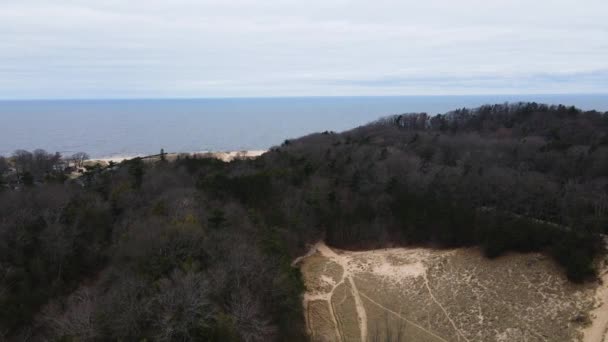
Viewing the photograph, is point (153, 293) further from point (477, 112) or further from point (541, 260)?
point (477, 112)

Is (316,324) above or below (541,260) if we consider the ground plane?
below

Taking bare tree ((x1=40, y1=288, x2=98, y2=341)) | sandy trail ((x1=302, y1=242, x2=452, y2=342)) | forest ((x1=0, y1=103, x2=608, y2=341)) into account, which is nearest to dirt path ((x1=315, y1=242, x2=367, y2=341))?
sandy trail ((x1=302, y1=242, x2=452, y2=342))

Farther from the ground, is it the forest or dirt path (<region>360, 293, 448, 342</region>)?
the forest

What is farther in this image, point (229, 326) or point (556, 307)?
point (556, 307)

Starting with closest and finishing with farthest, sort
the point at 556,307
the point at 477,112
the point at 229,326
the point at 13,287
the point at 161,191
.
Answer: the point at 229,326 < the point at 13,287 < the point at 556,307 < the point at 161,191 < the point at 477,112

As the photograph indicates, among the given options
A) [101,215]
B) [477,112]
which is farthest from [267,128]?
[101,215]

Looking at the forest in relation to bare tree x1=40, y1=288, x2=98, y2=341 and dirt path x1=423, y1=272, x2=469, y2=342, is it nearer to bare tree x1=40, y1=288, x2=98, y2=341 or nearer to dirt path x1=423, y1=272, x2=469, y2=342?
bare tree x1=40, y1=288, x2=98, y2=341

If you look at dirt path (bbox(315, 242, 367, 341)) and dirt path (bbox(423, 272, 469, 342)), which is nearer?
dirt path (bbox(423, 272, 469, 342))
